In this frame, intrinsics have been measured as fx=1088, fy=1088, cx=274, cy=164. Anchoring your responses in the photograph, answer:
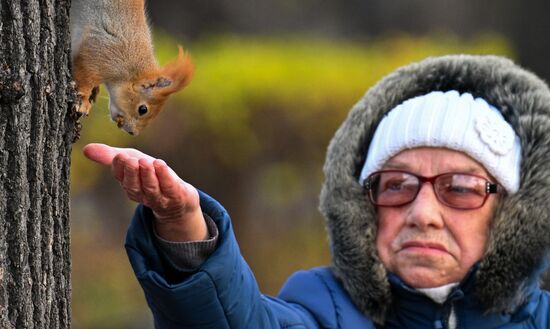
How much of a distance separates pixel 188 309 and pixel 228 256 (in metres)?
0.10

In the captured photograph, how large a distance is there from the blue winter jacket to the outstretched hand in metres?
0.04

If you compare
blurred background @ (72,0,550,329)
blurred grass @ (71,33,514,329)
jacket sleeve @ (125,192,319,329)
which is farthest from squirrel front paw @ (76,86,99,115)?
blurred grass @ (71,33,514,329)

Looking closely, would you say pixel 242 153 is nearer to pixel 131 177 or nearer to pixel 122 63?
pixel 122 63

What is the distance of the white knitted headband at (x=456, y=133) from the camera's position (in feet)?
6.87

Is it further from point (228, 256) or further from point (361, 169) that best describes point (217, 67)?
point (228, 256)

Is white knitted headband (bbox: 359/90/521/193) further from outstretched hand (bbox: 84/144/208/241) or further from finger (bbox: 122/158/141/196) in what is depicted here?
finger (bbox: 122/158/141/196)

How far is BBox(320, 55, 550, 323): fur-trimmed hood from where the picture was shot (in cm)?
206

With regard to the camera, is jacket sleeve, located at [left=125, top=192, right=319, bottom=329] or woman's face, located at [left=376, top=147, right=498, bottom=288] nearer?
jacket sleeve, located at [left=125, top=192, right=319, bottom=329]

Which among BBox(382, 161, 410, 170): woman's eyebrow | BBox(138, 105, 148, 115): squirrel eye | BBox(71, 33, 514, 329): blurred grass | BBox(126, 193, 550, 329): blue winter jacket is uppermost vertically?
BBox(138, 105, 148, 115): squirrel eye

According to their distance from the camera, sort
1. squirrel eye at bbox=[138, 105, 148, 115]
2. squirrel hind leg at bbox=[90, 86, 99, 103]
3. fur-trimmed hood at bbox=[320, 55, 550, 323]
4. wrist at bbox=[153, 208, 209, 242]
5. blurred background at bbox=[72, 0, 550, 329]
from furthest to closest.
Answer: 1. blurred background at bbox=[72, 0, 550, 329]
2. squirrel eye at bbox=[138, 105, 148, 115]
3. fur-trimmed hood at bbox=[320, 55, 550, 323]
4. squirrel hind leg at bbox=[90, 86, 99, 103]
5. wrist at bbox=[153, 208, 209, 242]

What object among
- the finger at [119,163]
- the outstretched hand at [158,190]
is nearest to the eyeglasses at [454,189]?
the outstretched hand at [158,190]

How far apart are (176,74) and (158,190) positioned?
0.62 meters

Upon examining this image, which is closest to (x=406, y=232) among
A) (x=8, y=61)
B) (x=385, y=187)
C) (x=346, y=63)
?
(x=385, y=187)

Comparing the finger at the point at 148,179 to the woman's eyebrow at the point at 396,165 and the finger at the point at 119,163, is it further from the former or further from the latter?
the woman's eyebrow at the point at 396,165
